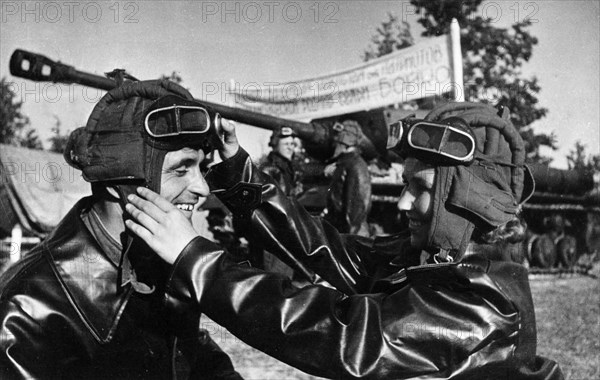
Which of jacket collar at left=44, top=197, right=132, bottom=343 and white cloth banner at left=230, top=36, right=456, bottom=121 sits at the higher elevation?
white cloth banner at left=230, top=36, right=456, bottom=121

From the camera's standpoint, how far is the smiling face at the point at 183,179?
8.16 ft

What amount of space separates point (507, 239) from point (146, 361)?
5.18ft

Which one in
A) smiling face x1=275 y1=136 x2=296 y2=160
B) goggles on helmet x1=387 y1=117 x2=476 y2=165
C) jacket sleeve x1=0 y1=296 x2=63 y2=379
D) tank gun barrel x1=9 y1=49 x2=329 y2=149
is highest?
tank gun barrel x1=9 y1=49 x2=329 y2=149

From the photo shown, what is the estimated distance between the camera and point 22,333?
2.04m

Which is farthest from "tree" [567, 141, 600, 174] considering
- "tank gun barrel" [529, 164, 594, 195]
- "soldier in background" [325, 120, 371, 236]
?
"soldier in background" [325, 120, 371, 236]

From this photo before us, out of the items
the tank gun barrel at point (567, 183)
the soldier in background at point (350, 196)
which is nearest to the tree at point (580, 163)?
the tank gun barrel at point (567, 183)

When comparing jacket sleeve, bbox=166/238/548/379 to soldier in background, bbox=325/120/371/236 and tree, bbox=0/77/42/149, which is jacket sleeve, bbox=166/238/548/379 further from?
tree, bbox=0/77/42/149

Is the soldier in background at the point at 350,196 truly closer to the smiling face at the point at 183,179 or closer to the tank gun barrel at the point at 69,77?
the tank gun barrel at the point at 69,77

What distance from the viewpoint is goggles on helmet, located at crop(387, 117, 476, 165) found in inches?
94.9

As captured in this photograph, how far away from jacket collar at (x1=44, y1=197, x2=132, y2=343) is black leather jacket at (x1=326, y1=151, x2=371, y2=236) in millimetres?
5669

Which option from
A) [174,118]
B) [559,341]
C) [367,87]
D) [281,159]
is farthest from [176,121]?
[367,87]

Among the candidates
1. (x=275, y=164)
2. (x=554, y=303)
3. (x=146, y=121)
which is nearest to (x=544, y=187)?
(x=554, y=303)

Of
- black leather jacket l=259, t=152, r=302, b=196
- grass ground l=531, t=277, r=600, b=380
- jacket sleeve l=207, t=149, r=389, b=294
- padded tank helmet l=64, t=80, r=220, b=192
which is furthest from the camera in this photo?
black leather jacket l=259, t=152, r=302, b=196

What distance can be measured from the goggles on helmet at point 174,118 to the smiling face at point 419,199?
919mm
